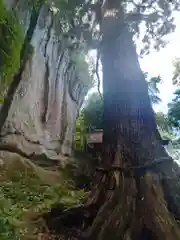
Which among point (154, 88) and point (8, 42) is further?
point (154, 88)

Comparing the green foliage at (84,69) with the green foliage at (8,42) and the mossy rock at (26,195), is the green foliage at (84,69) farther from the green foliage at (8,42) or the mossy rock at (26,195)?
the green foliage at (8,42)

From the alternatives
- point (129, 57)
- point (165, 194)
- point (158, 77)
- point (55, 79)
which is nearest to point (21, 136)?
point (55, 79)

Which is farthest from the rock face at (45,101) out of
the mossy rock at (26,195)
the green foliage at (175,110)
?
the green foliage at (175,110)

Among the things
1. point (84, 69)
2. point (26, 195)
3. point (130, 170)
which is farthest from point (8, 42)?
point (84, 69)

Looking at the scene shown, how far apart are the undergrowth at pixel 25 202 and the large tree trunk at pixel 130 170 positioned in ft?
2.99

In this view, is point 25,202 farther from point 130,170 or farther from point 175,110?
point 175,110

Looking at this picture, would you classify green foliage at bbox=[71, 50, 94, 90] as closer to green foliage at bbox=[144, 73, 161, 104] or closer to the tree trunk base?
green foliage at bbox=[144, 73, 161, 104]

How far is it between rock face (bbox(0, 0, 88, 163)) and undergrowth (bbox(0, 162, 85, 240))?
206cm

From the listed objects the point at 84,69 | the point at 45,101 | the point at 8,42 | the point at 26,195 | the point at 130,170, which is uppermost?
the point at 84,69

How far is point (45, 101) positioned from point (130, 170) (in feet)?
28.9

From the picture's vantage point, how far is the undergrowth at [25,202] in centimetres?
319

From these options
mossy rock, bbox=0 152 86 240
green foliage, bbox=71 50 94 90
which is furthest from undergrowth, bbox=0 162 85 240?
green foliage, bbox=71 50 94 90

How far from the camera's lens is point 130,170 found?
3.30 metres

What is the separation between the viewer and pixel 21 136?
9.40 meters
